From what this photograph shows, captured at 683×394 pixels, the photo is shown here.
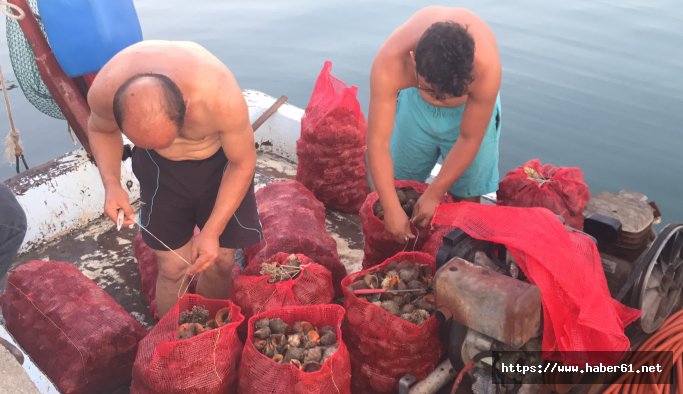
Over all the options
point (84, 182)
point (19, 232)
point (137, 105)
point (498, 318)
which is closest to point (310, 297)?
point (498, 318)

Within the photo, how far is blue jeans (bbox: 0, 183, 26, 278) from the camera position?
7.86ft

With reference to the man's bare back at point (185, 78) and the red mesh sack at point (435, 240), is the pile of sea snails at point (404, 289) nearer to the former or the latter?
the red mesh sack at point (435, 240)

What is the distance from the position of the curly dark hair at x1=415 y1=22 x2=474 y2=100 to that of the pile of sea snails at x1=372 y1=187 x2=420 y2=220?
0.79m

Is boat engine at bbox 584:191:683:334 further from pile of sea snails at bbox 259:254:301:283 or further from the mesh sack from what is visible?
the mesh sack

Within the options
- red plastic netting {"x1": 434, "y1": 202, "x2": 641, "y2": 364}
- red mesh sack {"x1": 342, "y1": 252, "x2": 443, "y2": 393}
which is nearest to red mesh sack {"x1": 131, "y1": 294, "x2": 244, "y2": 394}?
red mesh sack {"x1": 342, "y1": 252, "x2": 443, "y2": 393}

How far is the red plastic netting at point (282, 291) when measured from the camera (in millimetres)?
2518

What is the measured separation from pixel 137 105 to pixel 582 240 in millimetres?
1631

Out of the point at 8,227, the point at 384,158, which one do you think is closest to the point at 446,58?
the point at 384,158

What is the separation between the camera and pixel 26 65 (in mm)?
3574

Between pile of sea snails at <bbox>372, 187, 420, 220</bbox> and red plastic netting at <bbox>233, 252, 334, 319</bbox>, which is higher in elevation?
pile of sea snails at <bbox>372, 187, 420, 220</bbox>

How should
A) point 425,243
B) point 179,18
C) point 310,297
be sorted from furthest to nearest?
1. point 179,18
2. point 425,243
3. point 310,297

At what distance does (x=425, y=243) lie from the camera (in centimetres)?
289

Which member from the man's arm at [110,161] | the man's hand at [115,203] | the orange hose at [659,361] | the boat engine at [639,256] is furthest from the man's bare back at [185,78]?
the orange hose at [659,361]

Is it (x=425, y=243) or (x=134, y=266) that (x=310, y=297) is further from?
(x=134, y=266)
